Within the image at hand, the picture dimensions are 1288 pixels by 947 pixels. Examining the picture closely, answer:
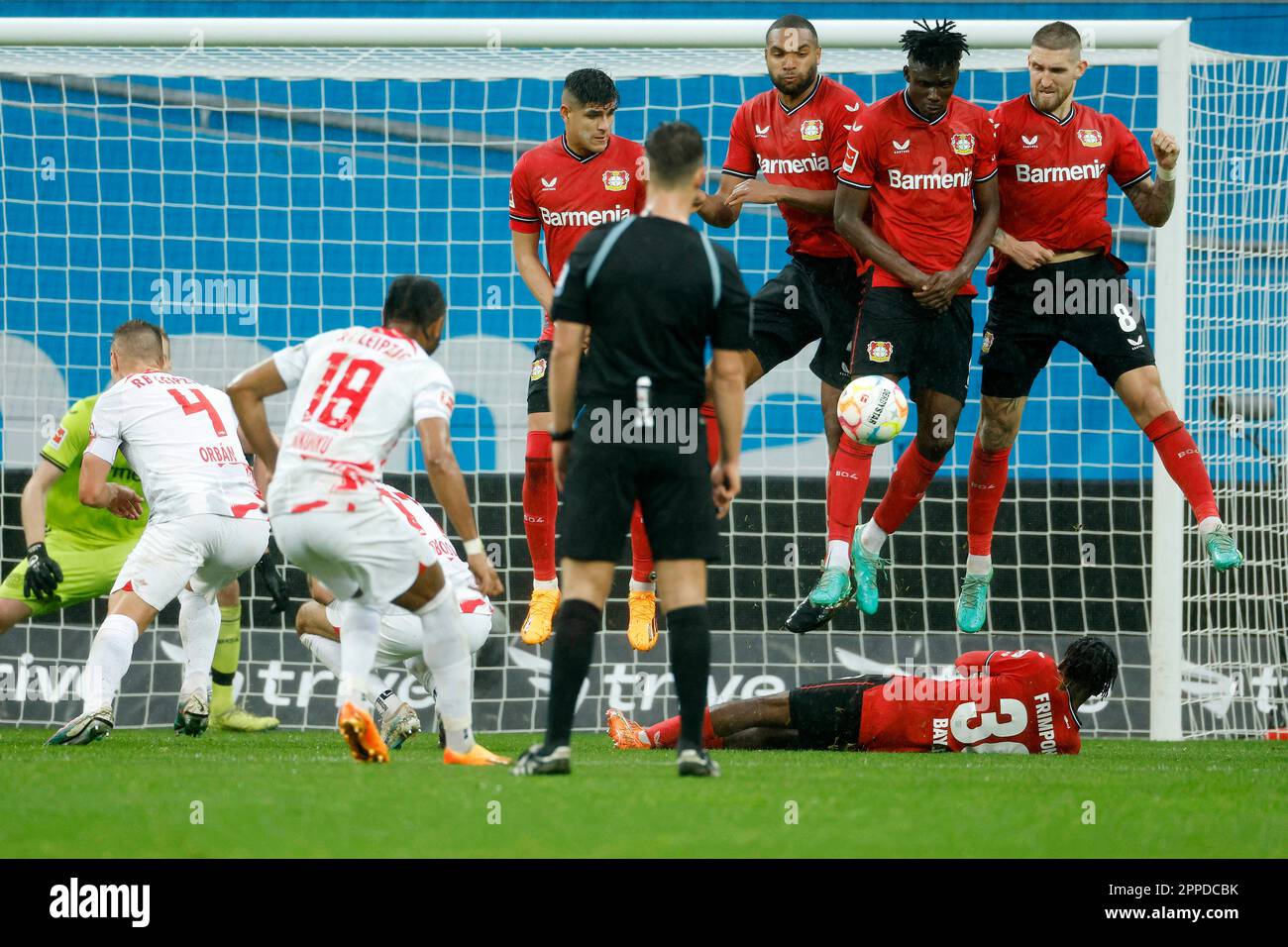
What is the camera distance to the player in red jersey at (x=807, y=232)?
8430mm

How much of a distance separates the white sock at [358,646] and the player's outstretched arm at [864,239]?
322cm

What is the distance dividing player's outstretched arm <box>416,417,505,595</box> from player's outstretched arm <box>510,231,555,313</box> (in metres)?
2.53

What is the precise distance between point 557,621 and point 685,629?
461mm

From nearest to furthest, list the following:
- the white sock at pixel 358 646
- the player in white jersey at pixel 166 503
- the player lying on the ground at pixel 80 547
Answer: the white sock at pixel 358 646 → the player in white jersey at pixel 166 503 → the player lying on the ground at pixel 80 547

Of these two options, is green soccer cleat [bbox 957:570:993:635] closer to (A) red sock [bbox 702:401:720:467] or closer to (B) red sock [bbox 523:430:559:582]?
(A) red sock [bbox 702:401:720:467]

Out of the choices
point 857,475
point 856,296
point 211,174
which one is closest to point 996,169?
point 856,296

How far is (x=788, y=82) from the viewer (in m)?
8.48

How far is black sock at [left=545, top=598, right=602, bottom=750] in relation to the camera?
5.61m

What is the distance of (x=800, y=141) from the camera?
857cm

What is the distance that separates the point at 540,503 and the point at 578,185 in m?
1.82

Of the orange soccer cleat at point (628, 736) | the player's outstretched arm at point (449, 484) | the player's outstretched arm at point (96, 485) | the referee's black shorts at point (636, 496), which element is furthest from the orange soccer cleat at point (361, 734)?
the player's outstretched arm at point (96, 485)

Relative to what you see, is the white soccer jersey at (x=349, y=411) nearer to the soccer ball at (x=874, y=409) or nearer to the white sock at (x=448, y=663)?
the white sock at (x=448, y=663)

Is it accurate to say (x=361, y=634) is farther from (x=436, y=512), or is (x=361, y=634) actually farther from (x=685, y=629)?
(x=436, y=512)

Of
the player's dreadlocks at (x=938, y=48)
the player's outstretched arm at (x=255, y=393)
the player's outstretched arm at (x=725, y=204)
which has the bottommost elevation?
the player's outstretched arm at (x=255, y=393)
